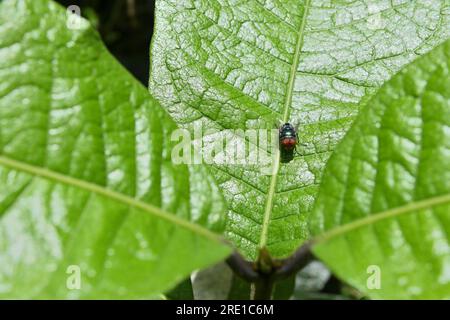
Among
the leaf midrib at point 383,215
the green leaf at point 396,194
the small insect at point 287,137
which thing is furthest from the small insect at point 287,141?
the leaf midrib at point 383,215

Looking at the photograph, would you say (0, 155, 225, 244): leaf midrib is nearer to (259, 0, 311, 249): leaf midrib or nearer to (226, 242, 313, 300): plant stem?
(226, 242, 313, 300): plant stem

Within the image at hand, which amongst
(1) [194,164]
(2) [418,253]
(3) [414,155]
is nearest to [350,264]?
(2) [418,253]

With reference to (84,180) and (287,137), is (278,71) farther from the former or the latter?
(84,180)

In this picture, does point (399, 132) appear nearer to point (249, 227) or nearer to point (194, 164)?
point (194, 164)

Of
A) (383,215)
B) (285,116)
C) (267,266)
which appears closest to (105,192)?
(267,266)

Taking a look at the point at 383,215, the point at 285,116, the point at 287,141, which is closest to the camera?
the point at 383,215

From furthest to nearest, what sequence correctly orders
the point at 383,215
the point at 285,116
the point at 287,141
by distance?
1. the point at 285,116
2. the point at 287,141
3. the point at 383,215

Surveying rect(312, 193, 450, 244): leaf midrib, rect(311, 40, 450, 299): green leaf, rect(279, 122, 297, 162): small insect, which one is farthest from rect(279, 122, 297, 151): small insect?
rect(312, 193, 450, 244): leaf midrib
